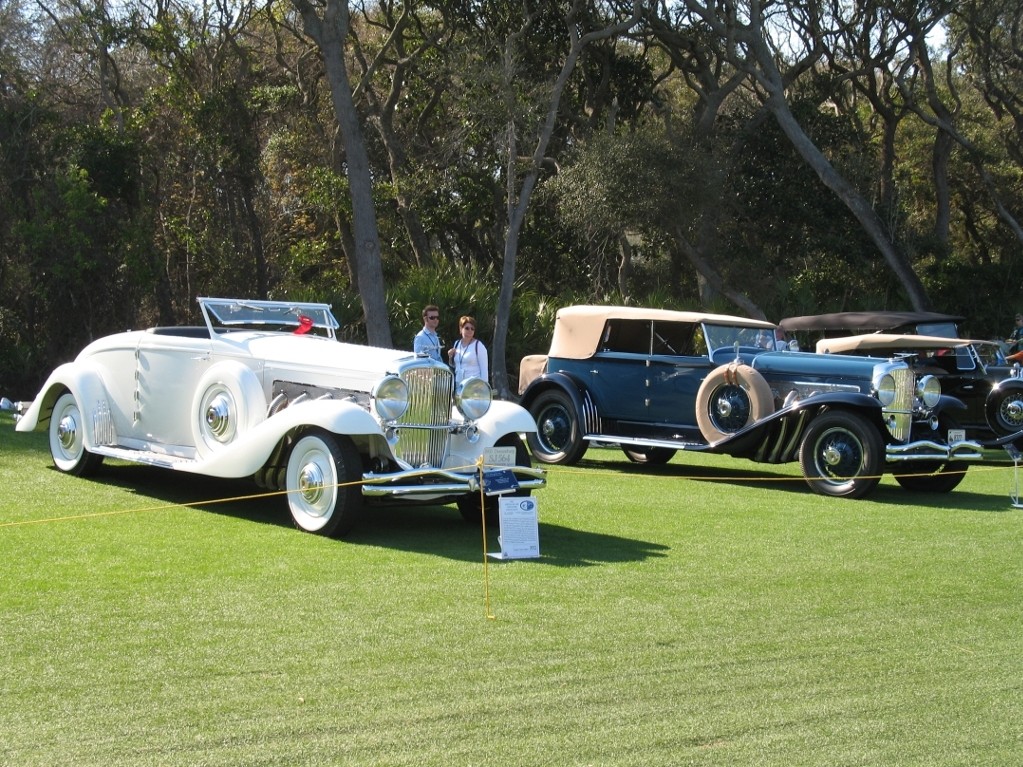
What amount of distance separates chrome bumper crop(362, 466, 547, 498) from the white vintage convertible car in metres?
0.01

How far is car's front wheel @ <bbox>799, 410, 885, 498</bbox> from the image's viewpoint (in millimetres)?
10719

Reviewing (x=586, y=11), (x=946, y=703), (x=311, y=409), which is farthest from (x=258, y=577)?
(x=586, y=11)

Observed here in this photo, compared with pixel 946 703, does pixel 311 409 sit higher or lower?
higher

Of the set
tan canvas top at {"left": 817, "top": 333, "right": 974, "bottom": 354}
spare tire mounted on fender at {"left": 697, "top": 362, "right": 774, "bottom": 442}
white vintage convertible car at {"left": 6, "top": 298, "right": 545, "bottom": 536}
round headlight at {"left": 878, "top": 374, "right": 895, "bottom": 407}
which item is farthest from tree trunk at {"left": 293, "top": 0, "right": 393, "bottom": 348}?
round headlight at {"left": 878, "top": 374, "right": 895, "bottom": 407}

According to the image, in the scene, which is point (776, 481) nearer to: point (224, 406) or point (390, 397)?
point (390, 397)

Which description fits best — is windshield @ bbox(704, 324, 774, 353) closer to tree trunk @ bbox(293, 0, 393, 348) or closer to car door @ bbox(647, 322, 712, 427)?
car door @ bbox(647, 322, 712, 427)

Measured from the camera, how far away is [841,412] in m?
10.9

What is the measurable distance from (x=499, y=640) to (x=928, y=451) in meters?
6.75

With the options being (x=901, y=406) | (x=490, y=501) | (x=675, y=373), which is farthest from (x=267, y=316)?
(x=901, y=406)

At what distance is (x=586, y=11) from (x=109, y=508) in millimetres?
18011

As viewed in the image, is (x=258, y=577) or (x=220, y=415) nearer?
(x=258, y=577)

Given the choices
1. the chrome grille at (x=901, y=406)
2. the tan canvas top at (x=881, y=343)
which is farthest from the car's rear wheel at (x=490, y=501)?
the tan canvas top at (x=881, y=343)

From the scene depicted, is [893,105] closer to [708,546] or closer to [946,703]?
[708,546]

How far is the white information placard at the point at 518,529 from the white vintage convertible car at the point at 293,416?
0.33 meters
